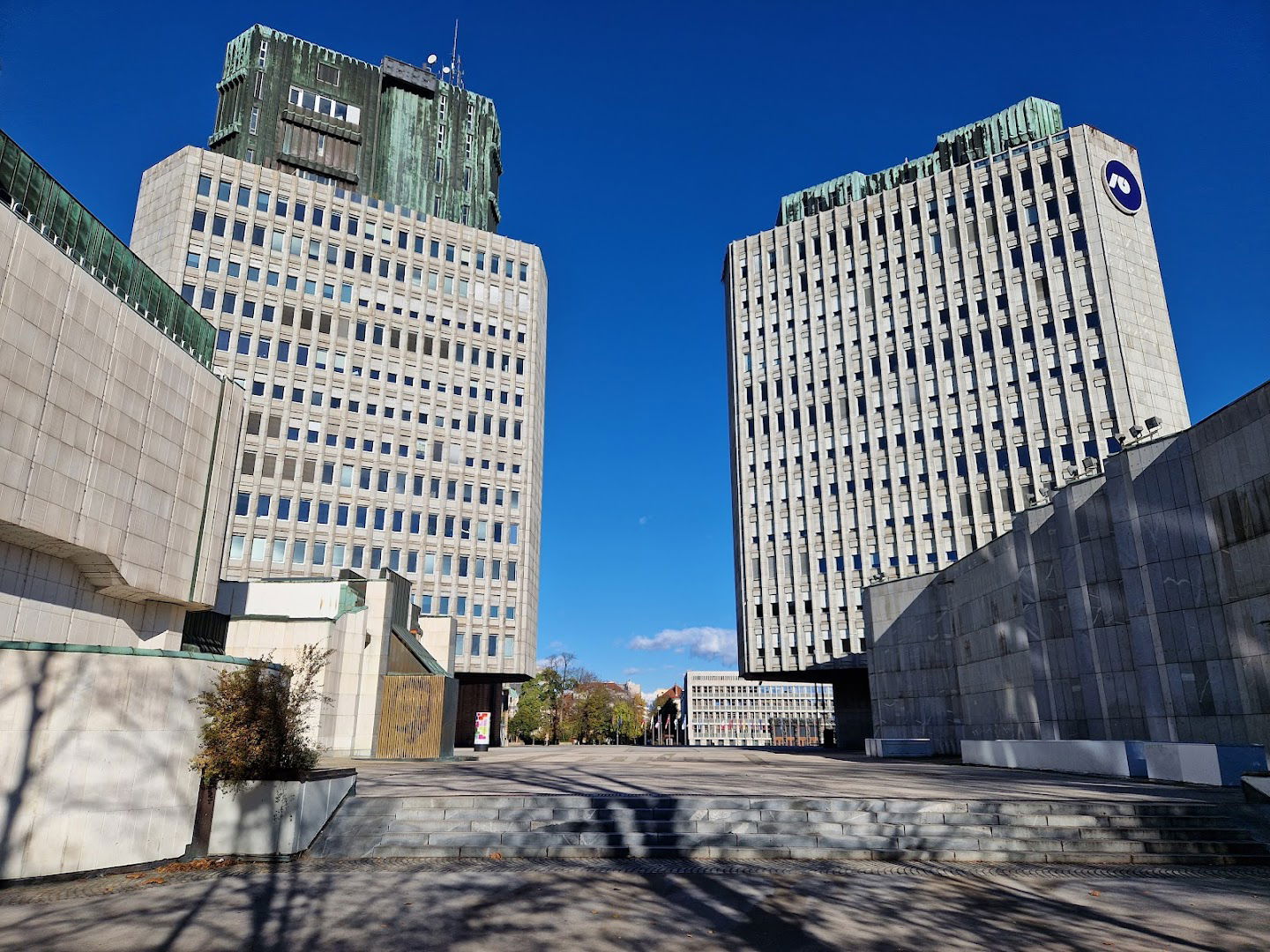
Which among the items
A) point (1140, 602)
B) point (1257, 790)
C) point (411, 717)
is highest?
point (1140, 602)

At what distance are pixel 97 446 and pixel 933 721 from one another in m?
42.7

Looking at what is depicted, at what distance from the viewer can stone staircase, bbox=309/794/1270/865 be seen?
44.0 feet

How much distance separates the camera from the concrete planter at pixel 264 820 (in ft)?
41.8

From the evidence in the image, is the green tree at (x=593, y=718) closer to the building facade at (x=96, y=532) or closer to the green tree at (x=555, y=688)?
the green tree at (x=555, y=688)

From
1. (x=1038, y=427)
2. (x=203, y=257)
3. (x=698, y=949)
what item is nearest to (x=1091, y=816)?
(x=698, y=949)

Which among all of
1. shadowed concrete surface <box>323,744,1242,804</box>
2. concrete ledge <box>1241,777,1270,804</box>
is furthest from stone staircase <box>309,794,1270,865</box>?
shadowed concrete surface <box>323,744,1242,804</box>

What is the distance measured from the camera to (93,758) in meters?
11.5

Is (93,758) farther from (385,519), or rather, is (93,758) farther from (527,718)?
(527,718)

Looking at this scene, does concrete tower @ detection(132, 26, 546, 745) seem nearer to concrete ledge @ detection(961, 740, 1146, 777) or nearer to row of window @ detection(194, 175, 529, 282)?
row of window @ detection(194, 175, 529, 282)

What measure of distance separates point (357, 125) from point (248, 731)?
3140 inches

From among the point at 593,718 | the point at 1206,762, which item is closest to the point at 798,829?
the point at 1206,762

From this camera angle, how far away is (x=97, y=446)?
974 inches

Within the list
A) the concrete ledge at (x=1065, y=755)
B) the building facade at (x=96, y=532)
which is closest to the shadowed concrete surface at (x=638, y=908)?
the building facade at (x=96, y=532)

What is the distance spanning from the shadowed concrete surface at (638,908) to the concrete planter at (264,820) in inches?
22.2
